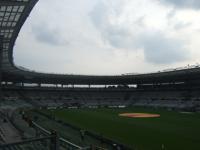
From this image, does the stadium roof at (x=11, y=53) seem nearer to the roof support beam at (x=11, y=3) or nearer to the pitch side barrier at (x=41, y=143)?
the roof support beam at (x=11, y=3)

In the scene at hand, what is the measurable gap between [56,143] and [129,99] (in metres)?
107

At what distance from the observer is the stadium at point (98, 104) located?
3309 cm

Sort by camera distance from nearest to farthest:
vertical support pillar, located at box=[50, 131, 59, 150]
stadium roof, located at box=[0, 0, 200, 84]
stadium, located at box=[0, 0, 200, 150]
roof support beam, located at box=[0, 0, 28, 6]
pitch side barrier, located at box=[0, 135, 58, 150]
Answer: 1. pitch side barrier, located at box=[0, 135, 58, 150]
2. vertical support pillar, located at box=[50, 131, 59, 150]
3. roof support beam, located at box=[0, 0, 28, 6]
4. stadium roof, located at box=[0, 0, 200, 84]
5. stadium, located at box=[0, 0, 200, 150]

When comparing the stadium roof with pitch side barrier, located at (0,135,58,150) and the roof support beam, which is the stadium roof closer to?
the roof support beam

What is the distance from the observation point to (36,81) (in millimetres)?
108188

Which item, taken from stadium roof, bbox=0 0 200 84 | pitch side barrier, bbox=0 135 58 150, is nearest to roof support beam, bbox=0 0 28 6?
stadium roof, bbox=0 0 200 84

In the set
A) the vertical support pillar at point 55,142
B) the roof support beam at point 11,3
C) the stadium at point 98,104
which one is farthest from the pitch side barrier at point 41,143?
the roof support beam at point 11,3

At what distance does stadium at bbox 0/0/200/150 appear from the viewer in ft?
109

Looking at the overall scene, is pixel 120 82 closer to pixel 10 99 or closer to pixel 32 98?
pixel 32 98

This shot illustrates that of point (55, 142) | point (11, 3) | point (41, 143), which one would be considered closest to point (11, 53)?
point (11, 3)

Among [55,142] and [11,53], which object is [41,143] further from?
[11,53]

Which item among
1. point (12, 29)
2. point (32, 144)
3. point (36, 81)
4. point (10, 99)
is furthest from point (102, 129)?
point (36, 81)

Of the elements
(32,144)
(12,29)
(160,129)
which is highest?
(12,29)

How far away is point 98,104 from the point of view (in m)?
106
